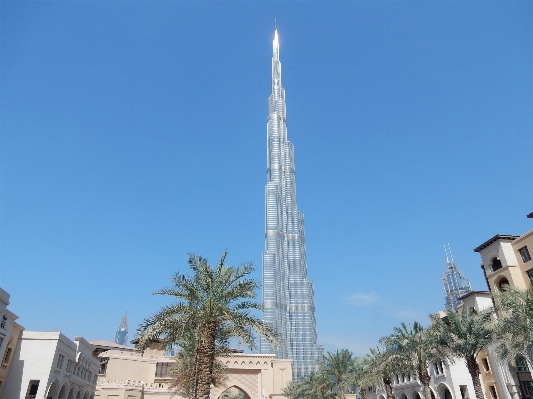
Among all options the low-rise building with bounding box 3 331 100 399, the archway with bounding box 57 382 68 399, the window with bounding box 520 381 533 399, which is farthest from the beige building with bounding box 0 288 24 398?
the window with bounding box 520 381 533 399

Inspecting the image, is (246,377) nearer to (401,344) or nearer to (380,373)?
(380,373)

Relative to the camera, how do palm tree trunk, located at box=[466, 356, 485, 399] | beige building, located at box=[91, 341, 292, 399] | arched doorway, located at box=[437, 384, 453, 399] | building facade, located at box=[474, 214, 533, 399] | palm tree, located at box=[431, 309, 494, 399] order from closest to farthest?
palm tree, located at box=[431, 309, 494, 399]
palm tree trunk, located at box=[466, 356, 485, 399]
building facade, located at box=[474, 214, 533, 399]
arched doorway, located at box=[437, 384, 453, 399]
beige building, located at box=[91, 341, 292, 399]

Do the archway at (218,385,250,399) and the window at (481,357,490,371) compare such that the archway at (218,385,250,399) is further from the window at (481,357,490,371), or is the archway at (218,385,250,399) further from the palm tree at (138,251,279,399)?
the palm tree at (138,251,279,399)

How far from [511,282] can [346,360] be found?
2097 cm

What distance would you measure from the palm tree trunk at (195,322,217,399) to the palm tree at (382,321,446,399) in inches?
963

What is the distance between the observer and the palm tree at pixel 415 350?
38891mm

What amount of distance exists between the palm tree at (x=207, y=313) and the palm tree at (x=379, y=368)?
25.6m

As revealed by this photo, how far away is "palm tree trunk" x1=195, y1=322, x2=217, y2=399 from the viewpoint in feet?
71.9

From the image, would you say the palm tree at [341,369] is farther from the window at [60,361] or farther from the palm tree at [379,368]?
the window at [60,361]

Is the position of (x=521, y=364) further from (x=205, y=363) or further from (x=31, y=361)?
(x=31, y=361)

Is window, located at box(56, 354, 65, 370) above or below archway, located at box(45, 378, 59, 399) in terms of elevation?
above

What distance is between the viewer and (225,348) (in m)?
31.7

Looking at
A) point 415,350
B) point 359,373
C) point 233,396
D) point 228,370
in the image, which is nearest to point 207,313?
point 415,350

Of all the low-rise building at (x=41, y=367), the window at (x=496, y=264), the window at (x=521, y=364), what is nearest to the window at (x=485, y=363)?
the window at (x=521, y=364)
